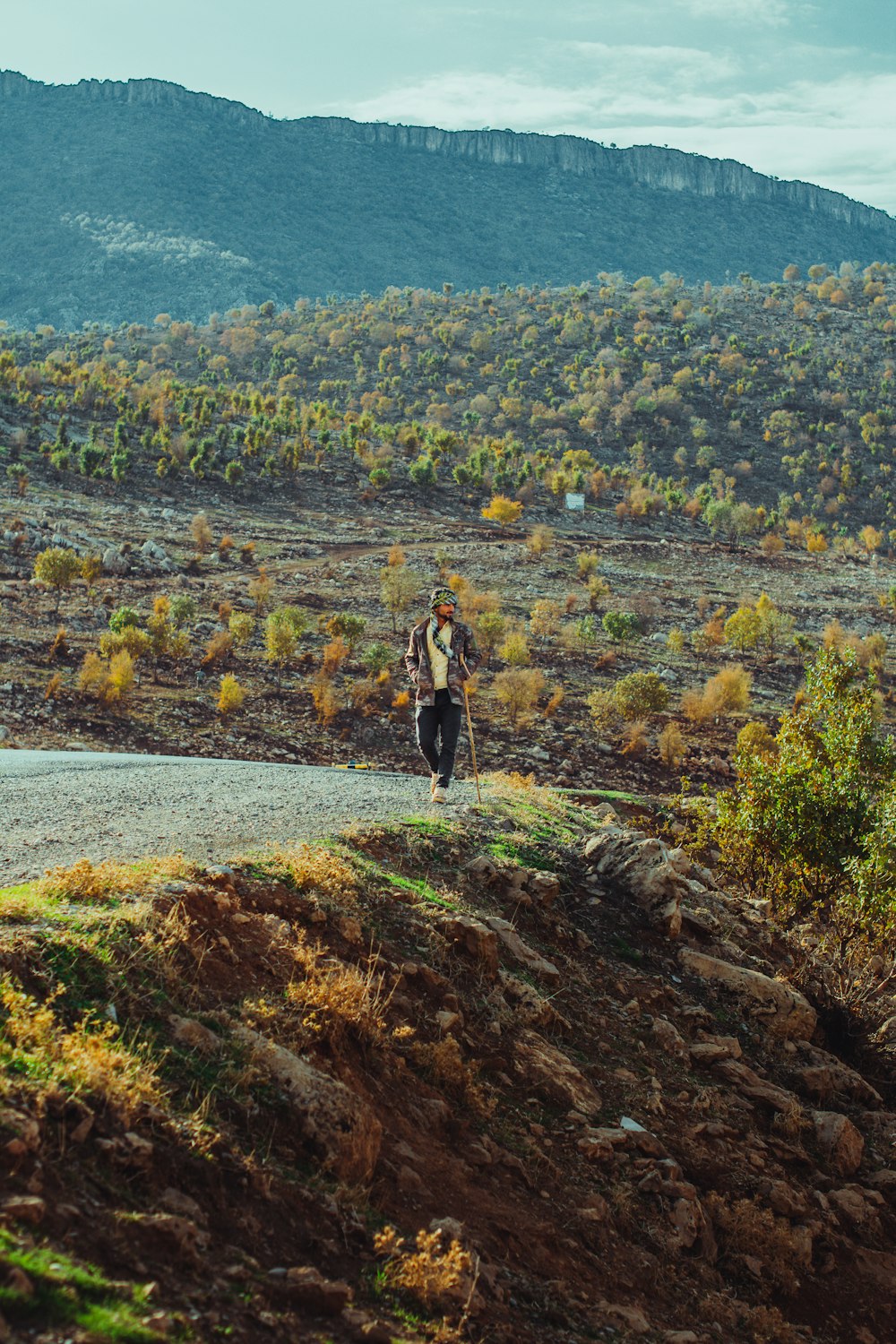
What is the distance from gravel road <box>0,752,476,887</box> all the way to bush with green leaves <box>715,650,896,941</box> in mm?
2861

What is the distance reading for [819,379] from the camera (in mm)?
84312

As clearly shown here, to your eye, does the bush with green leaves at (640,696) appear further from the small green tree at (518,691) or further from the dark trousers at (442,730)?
the dark trousers at (442,730)

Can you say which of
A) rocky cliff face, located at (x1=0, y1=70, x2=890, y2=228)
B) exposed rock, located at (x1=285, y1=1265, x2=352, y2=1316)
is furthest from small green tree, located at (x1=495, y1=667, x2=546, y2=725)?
rocky cliff face, located at (x1=0, y1=70, x2=890, y2=228)

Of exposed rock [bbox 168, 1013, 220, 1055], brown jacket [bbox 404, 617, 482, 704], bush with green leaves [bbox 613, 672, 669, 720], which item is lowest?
bush with green leaves [bbox 613, 672, 669, 720]

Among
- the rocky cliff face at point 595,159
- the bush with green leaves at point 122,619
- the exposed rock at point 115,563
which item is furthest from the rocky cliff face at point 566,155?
the bush with green leaves at point 122,619

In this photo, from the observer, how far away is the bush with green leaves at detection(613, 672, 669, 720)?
86.5 ft

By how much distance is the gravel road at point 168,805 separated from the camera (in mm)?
6625

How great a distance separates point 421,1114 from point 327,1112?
805 millimetres

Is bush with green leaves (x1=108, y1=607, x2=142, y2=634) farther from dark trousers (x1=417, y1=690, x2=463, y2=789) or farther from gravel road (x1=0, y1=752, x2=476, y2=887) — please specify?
dark trousers (x1=417, y1=690, x2=463, y2=789)

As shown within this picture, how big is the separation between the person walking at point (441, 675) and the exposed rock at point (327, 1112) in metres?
4.94

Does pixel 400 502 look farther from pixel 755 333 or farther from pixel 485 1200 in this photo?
pixel 755 333

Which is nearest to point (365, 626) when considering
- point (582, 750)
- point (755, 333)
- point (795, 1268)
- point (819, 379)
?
point (582, 750)

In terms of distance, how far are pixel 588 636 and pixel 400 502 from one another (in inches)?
823

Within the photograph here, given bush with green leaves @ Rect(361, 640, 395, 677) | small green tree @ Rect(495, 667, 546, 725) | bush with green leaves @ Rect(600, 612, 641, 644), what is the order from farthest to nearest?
1. bush with green leaves @ Rect(600, 612, 641, 644)
2. bush with green leaves @ Rect(361, 640, 395, 677)
3. small green tree @ Rect(495, 667, 546, 725)
